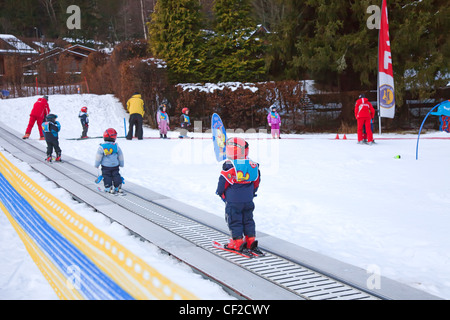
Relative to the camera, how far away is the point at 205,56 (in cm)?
2719

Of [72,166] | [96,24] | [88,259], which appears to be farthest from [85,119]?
[96,24]

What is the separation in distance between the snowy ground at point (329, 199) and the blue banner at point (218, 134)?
432 mm

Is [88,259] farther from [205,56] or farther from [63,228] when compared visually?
[205,56]


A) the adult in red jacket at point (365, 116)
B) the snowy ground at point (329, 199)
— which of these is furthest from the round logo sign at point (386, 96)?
the adult in red jacket at point (365, 116)

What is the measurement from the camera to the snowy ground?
504 cm

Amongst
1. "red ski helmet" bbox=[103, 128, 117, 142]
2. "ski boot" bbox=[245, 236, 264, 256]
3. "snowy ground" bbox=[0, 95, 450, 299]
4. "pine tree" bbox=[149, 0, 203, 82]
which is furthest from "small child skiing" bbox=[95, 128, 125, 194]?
"pine tree" bbox=[149, 0, 203, 82]

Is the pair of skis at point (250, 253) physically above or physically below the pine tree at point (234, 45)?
below

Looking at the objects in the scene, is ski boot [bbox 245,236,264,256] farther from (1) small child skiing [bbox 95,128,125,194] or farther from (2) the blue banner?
(2) the blue banner

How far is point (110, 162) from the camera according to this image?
8.64m

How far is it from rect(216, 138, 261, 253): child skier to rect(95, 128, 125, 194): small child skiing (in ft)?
13.1

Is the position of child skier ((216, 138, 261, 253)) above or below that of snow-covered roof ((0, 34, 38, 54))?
below

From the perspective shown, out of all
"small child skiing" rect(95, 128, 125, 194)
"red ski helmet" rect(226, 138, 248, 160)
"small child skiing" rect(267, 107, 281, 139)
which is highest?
"small child skiing" rect(267, 107, 281, 139)

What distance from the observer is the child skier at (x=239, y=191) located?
207 inches

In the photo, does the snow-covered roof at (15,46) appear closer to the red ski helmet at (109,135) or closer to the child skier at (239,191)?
the red ski helmet at (109,135)
